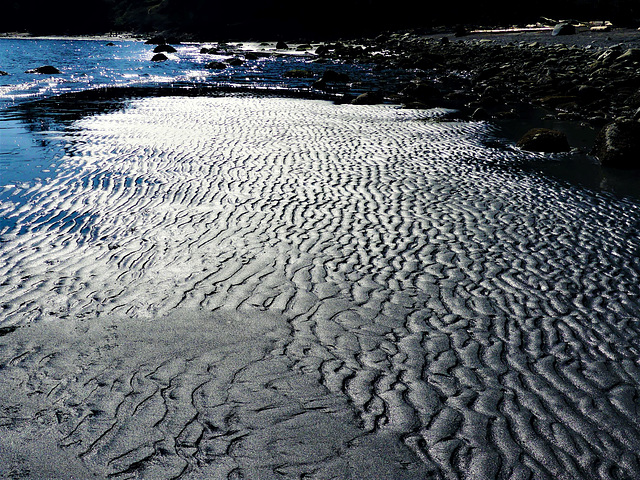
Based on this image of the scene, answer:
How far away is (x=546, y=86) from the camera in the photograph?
34.5 meters

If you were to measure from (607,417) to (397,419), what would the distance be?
2.50 metres

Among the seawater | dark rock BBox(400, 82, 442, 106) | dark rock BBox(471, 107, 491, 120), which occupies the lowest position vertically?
dark rock BBox(400, 82, 442, 106)

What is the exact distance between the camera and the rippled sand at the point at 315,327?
17.4 ft

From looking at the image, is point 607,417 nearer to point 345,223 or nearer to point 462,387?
point 462,387

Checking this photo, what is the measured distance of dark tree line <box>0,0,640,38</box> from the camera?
355ft

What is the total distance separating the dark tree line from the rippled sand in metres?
101

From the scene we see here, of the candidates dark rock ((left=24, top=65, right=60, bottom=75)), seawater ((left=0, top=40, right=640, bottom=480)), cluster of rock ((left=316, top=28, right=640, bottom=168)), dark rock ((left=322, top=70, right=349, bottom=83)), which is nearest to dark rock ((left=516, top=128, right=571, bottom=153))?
cluster of rock ((left=316, top=28, right=640, bottom=168))

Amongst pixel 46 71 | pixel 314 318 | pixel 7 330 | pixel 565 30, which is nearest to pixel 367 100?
pixel 314 318

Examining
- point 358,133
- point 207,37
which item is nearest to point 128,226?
point 358,133

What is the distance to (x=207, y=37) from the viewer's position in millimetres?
124875

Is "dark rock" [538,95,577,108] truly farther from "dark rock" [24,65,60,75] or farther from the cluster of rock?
"dark rock" [24,65,60,75]

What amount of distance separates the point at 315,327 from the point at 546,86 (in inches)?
1300

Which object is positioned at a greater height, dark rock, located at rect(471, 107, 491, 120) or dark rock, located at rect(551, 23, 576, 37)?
dark rock, located at rect(551, 23, 576, 37)

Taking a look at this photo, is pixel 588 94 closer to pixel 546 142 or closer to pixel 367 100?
pixel 367 100
